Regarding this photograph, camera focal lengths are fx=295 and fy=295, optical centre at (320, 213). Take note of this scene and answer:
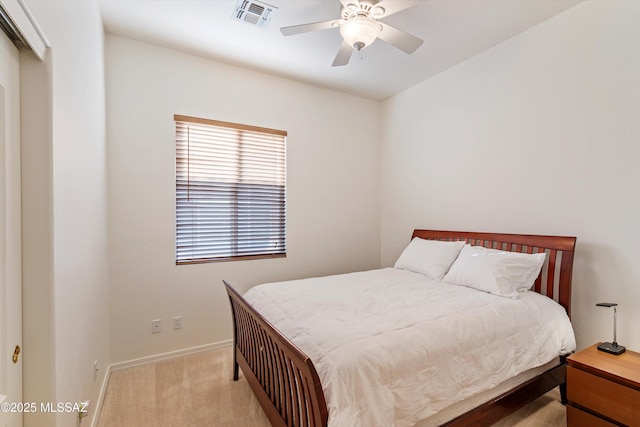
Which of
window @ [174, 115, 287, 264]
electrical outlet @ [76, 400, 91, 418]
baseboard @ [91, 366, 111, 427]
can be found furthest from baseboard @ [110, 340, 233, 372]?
electrical outlet @ [76, 400, 91, 418]

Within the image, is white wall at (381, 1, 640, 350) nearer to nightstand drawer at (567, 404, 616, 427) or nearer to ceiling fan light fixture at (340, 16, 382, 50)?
nightstand drawer at (567, 404, 616, 427)

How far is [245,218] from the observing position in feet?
11.1

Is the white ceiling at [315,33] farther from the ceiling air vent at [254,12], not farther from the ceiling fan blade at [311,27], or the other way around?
the ceiling fan blade at [311,27]

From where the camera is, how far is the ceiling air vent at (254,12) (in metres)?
2.31

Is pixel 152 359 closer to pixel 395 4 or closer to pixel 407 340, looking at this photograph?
pixel 407 340

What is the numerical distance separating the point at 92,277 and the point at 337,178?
282cm

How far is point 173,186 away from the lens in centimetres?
297

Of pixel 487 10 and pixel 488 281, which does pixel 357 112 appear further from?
pixel 488 281

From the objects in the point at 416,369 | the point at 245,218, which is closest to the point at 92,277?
the point at 245,218

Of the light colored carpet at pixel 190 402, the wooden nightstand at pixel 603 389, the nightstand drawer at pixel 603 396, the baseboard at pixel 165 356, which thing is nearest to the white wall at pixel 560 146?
the wooden nightstand at pixel 603 389

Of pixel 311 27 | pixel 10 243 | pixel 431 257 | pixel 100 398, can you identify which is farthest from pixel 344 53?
pixel 100 398

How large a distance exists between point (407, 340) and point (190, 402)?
5.76 ft

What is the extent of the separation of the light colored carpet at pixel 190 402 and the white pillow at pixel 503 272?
2.71ft

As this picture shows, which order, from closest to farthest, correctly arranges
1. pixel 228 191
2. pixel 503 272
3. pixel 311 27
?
pixel 311 27 → pixel 503 272 → pixel 228 191
